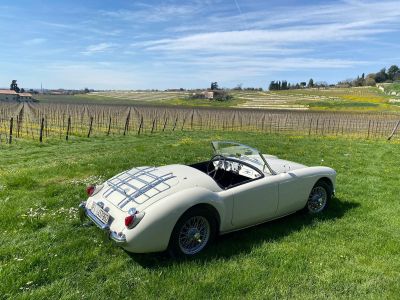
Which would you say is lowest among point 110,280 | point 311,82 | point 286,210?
point 110,280

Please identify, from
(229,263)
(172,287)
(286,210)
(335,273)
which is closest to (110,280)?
(172,287)

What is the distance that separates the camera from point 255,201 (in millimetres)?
4629

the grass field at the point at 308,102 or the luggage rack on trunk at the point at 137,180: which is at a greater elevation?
the grass field at the point at 308,102

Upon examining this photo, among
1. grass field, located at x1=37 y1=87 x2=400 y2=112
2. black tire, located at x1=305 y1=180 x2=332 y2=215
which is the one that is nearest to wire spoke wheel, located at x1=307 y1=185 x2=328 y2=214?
black tire, located at x1=305 y1=180 x2=332 y2=215

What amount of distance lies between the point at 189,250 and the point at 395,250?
8.93 ft

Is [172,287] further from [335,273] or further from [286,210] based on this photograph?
[286,210]

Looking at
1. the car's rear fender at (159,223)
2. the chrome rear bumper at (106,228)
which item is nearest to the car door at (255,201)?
the car's rear fender at (159,223)

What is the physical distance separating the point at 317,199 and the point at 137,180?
3.08 metres

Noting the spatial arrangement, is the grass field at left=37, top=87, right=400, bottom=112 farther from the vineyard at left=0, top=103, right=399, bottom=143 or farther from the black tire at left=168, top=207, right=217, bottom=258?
the black tire at left=168, top=207, right=217, bottom=258

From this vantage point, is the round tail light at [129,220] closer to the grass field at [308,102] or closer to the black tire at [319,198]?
the black tire at [319,198]

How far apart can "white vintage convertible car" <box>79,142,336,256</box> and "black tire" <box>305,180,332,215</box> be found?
17 millimetres

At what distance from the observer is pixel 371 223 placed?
5.39m

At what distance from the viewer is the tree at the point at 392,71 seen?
144100mm

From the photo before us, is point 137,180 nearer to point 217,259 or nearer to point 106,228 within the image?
point 106,228
